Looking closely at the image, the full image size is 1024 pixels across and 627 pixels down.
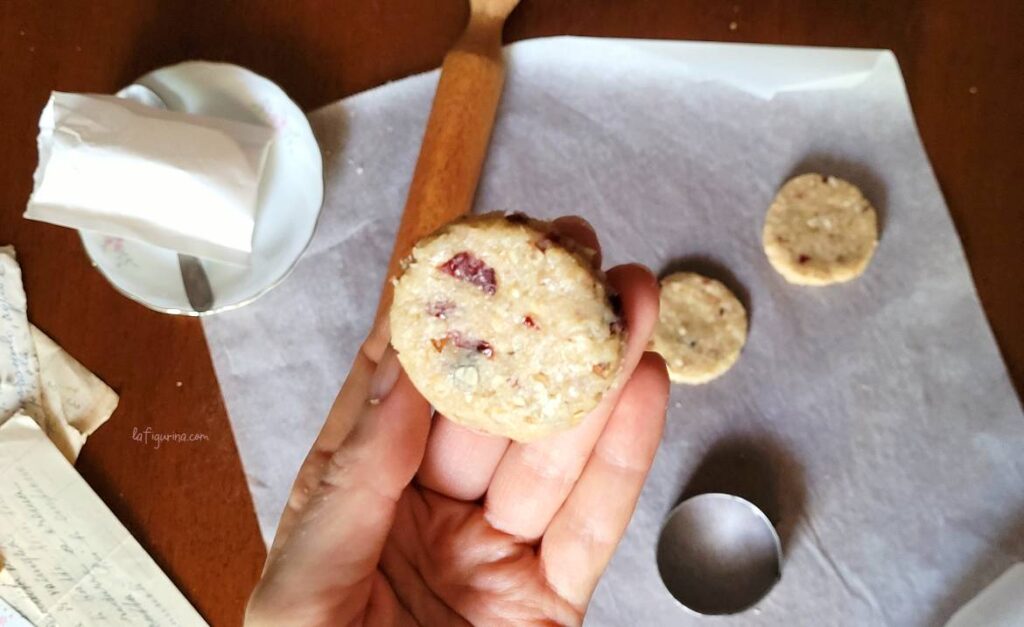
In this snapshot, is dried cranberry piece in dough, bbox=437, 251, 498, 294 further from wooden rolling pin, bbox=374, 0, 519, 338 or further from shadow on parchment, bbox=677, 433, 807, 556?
shadow on parchment, bbox=677, 433, 807, 556

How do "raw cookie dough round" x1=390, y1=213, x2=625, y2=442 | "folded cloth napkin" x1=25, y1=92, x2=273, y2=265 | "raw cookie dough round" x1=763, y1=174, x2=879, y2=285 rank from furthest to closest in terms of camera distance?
"raw cookie dough round" x1=763, y1=174, x2=879, y2=285
"folded cloth napkin" x1=25, y1=92, x2=273, y2=265
"raw cookie dough round" x1=390, y1=213, x2=625, y2=442

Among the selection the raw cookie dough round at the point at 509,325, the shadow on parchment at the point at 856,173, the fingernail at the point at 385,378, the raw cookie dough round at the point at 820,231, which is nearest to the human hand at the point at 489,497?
the fingernail at the point at 385,378

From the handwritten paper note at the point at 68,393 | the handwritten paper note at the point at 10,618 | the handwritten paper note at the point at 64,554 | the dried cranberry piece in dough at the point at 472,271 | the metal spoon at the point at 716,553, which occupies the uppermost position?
the dried cranberry piece in dough at the point at 472,271

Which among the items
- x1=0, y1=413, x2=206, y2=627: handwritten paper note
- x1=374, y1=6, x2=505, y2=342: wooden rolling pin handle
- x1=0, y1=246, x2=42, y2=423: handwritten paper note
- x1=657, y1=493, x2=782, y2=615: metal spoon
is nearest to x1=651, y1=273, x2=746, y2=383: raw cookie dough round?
x1=657, y1=493, x2=782, y2=615: metal spoon

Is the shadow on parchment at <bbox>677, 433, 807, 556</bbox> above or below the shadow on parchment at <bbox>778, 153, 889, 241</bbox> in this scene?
below

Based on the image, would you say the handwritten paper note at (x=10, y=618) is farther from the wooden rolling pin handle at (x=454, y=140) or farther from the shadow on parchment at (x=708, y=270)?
the shadow on parchment at (x=708, y=270)
